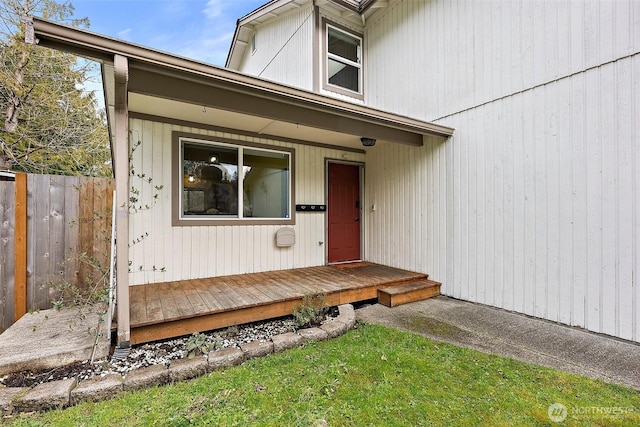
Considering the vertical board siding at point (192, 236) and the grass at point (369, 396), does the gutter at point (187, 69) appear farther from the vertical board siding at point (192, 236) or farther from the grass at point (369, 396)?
the grass at point (369, 396)

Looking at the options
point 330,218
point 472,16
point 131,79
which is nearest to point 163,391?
point 131,79

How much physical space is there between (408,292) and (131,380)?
342 cm

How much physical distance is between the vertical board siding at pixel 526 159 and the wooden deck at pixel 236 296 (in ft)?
3.68

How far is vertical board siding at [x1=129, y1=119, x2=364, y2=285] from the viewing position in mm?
4035

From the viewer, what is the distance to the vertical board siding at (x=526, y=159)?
299 centimetres

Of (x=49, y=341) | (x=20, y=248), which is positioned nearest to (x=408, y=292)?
(x=49, y=341)

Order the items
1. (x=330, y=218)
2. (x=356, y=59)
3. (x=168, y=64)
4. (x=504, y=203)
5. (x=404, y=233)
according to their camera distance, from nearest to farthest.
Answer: (x=168, y=64), (x=504, y=203), (x=404, y=233), (x=330, y=218), (x=356, y=59)

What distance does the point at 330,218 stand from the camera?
5715mm

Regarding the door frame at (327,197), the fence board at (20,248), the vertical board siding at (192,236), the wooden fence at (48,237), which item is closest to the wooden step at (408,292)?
the door frame at (327,197)

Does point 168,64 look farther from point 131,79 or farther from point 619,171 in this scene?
point 619,171

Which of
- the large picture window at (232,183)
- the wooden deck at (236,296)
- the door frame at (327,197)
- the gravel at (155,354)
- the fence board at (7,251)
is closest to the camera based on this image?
the gravel at (155,354)

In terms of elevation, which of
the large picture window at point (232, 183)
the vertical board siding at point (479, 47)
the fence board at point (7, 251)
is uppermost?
the vertical board siding at point (479, 47)

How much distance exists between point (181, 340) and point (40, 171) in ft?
31.9

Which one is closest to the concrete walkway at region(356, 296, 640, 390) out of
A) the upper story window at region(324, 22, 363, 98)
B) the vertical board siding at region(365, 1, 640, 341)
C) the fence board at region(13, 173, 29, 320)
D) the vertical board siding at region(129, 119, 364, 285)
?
the vertical board siding at region(365, 1, 640, 341)
